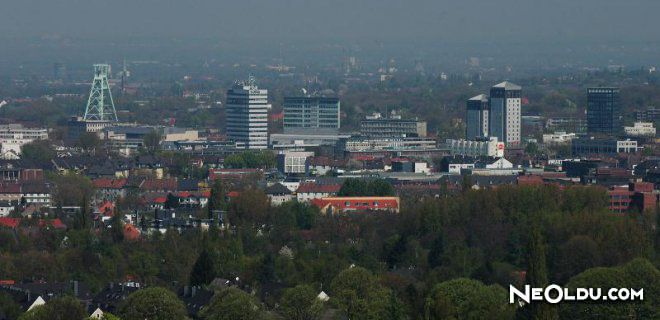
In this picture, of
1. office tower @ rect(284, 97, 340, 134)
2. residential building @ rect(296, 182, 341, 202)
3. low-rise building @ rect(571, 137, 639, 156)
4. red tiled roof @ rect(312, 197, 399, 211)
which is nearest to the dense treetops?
red tiled roof @ rect(312, 197, 399, 211)

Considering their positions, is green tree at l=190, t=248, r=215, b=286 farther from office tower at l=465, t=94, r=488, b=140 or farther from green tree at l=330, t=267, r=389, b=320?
office tower at l=465, t=94, r=488, b=140

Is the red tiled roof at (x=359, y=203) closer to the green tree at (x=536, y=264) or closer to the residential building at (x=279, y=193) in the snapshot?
the residential building at (x=279, y=193)

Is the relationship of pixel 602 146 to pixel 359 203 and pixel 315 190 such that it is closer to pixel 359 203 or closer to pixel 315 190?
pixel 315 190

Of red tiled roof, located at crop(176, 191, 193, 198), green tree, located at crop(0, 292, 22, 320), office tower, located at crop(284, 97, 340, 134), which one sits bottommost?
green tree, located at crop(0, 292, 22, 320)

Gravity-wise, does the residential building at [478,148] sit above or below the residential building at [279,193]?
above

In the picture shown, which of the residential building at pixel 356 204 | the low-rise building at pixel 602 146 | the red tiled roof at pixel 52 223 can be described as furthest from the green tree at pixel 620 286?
the low-rise building at pixel 602 146

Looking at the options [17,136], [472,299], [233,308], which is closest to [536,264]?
[472,299]

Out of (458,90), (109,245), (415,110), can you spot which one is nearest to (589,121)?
(415,110)
